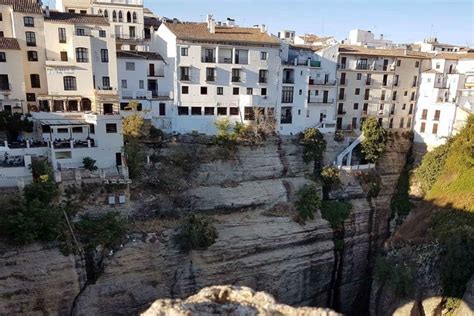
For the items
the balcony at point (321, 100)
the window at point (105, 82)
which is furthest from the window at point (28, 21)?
the balcony at point (321, 100)

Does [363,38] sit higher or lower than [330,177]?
higher

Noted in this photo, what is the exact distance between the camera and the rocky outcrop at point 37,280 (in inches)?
862

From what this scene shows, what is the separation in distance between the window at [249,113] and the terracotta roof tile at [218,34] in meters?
5.59

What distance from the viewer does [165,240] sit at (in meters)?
25.9

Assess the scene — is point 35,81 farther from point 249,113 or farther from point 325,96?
point 325,96

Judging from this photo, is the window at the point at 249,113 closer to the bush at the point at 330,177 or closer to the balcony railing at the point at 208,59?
the balcony railing at the point at 208,59

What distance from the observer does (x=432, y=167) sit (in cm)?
3266

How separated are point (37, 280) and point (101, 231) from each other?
14.1 feet

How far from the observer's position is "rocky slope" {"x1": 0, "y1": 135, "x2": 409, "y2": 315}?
24.3 meters

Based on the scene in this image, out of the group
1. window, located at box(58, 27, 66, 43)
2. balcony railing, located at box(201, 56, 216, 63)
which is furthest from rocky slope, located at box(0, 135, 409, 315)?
window, located at box(58, 27, 66, 43)

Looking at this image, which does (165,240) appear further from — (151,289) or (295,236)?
(295,236)

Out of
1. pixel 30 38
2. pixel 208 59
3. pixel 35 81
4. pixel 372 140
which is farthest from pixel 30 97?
pixel 372 140

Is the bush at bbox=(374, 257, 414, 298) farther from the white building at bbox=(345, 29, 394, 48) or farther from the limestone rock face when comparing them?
the white building at bbox=(345, 29, 394, 48)

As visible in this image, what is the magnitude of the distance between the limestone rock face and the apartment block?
1202 inches
